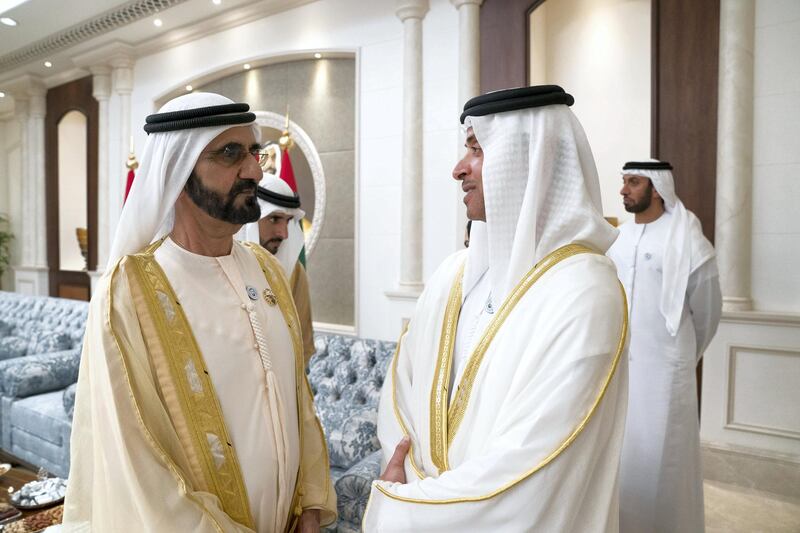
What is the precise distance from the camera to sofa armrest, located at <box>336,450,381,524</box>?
6.05ft

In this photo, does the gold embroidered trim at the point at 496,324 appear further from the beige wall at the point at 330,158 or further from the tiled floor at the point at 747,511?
the beige wall at the point at 330,158

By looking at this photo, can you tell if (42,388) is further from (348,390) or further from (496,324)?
(496,324)

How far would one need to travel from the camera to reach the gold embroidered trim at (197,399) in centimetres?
118

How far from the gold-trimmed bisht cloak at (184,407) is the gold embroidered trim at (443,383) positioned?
373 millimetres

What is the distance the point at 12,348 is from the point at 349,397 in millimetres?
3863

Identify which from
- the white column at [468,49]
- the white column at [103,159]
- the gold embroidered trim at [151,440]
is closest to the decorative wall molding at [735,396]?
the white column at [468,49]

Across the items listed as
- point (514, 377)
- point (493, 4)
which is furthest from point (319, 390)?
point (493, 4)

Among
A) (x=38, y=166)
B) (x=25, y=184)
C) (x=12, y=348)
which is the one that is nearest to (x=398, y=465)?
(x=12, y=348)

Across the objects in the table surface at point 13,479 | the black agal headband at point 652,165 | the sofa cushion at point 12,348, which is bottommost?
the table surface at point 13,479

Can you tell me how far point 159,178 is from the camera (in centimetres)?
127

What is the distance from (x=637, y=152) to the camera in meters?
4.61

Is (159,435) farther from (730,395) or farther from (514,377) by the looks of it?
(730,395)

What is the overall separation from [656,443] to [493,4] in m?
3.42


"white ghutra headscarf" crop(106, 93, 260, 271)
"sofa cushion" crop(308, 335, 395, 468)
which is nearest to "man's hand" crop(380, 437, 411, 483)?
"white ghutra headscarf" crop(106, 93, 260, 271)
